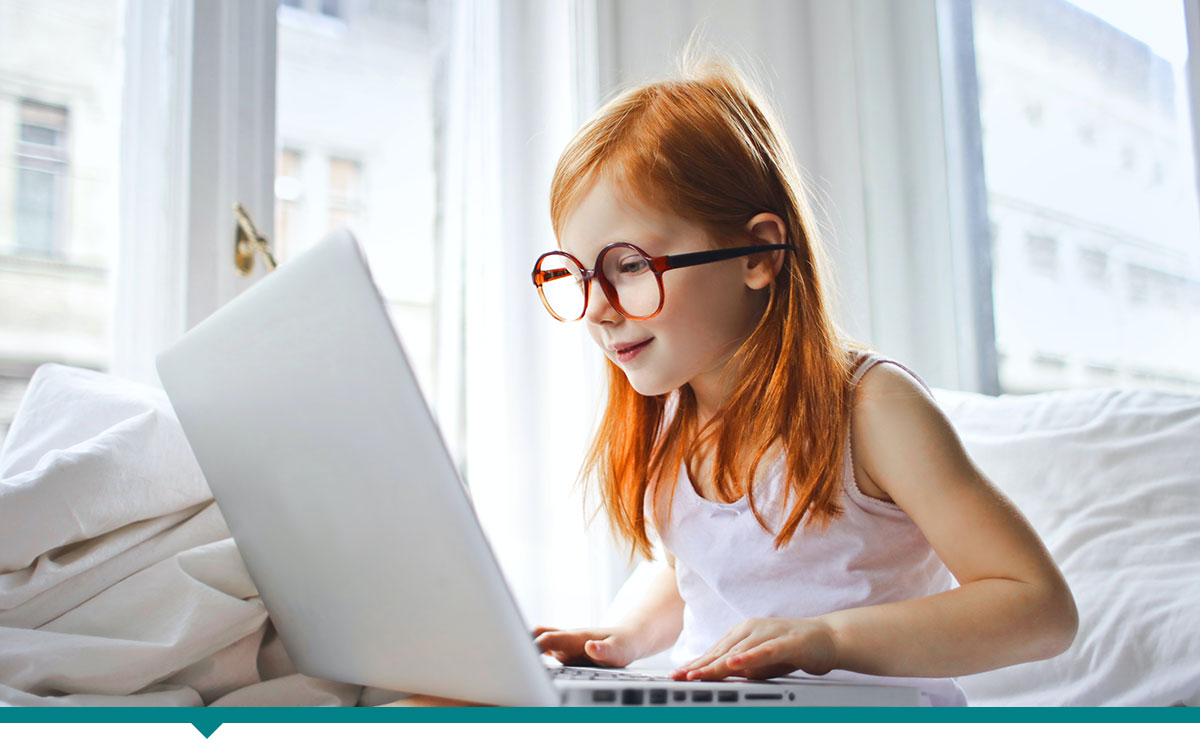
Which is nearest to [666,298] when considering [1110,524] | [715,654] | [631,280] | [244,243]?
[631,280]

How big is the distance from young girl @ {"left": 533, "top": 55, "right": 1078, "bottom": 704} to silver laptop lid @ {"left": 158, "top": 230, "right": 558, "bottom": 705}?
0.24 meters

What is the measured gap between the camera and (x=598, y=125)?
81 cm

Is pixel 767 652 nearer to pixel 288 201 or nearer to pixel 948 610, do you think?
pixel 948 610

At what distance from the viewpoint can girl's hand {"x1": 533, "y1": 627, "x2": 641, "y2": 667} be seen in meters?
0.71

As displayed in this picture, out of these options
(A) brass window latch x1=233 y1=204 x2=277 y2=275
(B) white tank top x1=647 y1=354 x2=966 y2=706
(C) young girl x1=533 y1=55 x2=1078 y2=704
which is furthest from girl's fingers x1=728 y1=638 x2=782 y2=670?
(A) brass window latch x1=233 y1=204 x2=277 y2=275

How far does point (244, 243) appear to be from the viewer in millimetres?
1290

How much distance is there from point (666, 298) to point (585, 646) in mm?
324

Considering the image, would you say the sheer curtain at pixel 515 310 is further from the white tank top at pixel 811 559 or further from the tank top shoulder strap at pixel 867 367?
the tank top shoulder strap at pixel 867 367

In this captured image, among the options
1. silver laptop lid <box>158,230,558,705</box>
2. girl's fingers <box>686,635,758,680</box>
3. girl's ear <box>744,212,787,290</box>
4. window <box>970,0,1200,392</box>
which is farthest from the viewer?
window <box>970,0,1200,392</box>

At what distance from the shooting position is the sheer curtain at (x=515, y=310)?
1.62 meters

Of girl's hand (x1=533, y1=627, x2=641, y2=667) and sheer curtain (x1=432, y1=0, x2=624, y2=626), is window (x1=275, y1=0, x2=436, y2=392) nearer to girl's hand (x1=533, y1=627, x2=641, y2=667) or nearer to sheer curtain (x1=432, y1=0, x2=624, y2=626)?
sheer curtain (x1=432, y1=0, x2=624, y2=626)

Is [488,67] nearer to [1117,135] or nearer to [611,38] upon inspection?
[611,38]

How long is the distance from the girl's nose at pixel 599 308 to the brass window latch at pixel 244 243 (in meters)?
0.76
